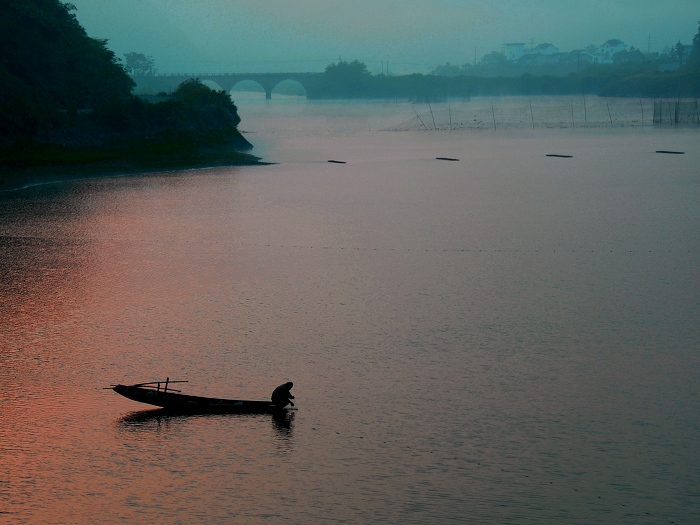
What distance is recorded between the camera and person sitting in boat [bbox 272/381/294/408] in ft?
59.9

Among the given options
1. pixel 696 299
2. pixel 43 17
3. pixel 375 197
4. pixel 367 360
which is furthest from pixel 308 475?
pixel 43 17

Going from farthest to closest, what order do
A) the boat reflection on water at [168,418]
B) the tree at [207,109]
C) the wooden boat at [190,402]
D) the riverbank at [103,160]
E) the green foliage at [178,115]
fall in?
the tree at [207,109] < the green foliage at [178,115] < the riverbank at [103,160] < the wooden boat at [190,402] < the boat reflection on water at [168,418]

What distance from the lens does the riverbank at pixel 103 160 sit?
5462cm

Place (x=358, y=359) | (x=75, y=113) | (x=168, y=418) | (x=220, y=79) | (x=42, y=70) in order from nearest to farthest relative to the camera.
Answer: (x=168, y=418), (x=358, y=359), (x=75, y=113), (x=42, y=70), (x=220, y=79)

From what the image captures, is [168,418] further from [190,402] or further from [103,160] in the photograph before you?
[103,160]

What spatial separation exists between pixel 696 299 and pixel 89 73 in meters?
56.8

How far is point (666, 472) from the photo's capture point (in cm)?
1584

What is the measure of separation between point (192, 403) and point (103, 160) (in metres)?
45.1

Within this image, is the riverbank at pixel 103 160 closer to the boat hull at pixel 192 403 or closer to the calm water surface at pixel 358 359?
the calm water surface at pixel 358 359

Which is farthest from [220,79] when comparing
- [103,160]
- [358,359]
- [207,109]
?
[358,359]

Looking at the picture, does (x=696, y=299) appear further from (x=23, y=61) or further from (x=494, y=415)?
(x=23, y=61)

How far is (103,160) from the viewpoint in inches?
2370

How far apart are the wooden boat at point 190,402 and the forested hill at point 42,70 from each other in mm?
43433

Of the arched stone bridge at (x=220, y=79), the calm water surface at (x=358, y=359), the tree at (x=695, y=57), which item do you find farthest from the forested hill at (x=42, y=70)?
the tree at (x=695, y=57)
